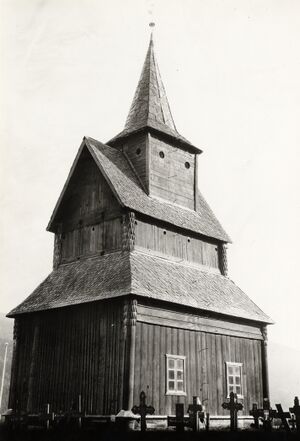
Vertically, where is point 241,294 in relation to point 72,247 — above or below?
below

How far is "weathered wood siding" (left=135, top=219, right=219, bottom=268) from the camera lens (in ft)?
80.7

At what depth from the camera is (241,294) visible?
27.7 meters

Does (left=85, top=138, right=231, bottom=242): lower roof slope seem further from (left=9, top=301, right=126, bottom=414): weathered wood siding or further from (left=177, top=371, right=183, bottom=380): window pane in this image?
(left=177, top=371, right=183, bottom=380): window pane

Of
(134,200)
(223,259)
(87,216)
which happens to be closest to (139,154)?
(134,200)

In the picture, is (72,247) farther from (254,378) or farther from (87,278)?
(254,378)

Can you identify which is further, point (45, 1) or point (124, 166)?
point (124, 166)

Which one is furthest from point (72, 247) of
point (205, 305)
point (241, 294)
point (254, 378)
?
point (254, 378)

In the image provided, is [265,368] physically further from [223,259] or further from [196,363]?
[223,259]

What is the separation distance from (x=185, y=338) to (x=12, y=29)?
1400 centimetres

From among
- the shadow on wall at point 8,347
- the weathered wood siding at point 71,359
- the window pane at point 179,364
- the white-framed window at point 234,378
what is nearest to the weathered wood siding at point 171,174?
the weathered wood siding at point 71,359

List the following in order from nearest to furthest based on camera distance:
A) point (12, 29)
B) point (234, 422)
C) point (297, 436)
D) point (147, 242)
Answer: point (297, 436), point (12, 29), point (234, 422), point (147, 242)

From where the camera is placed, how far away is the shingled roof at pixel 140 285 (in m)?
21.8

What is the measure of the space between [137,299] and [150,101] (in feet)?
45.0

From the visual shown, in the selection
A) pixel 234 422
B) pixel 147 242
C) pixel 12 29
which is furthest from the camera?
pixel 147 242
